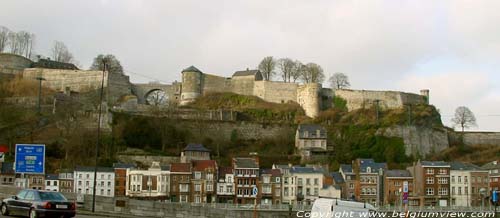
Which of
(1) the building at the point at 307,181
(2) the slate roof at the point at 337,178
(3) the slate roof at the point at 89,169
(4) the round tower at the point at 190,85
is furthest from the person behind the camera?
(4) the round tower at the point at 190,85

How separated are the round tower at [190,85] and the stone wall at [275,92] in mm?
7330

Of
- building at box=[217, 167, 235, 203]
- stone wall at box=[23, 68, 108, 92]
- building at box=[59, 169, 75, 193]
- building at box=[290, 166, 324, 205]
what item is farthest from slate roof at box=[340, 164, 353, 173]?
stone wall at box=[23, 68, 108, 92]

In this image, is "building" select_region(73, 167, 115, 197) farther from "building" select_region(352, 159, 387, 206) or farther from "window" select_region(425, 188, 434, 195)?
"window" select_region(425, 188, 434, 195)

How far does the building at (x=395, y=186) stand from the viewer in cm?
5966

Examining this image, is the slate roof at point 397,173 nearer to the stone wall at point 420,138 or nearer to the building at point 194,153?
the stone wall at point 420,138

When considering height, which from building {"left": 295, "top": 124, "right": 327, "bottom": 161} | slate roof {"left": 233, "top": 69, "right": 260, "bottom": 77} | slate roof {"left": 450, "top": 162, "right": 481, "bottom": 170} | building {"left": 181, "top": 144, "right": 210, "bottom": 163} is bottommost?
slate roof {"left": 450, "top": 162, "right": 481, "bottom": 170}

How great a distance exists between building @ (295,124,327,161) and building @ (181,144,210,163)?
1159 centimetres

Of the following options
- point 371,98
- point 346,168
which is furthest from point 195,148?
point 371,98

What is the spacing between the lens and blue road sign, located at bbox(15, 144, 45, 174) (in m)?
26.7

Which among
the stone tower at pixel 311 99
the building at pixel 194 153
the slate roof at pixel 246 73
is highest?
the slate roof at pixel 246 73

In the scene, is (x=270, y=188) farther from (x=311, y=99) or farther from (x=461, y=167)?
(x=311, y=99)

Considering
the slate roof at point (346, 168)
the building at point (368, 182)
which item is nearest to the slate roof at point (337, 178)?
the slate roof at point (346, 168)

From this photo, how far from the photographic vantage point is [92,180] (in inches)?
2219

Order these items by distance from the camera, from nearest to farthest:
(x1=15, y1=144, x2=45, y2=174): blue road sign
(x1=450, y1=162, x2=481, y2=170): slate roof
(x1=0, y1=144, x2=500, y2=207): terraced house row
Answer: (x1=15, y1=144, x2=45, y2=174): blue road sign < (x1=0, y1=144, x2=500, y2=207): terraced house row < (x1=450, y1=162, x2=481, y2=170): slate roof
